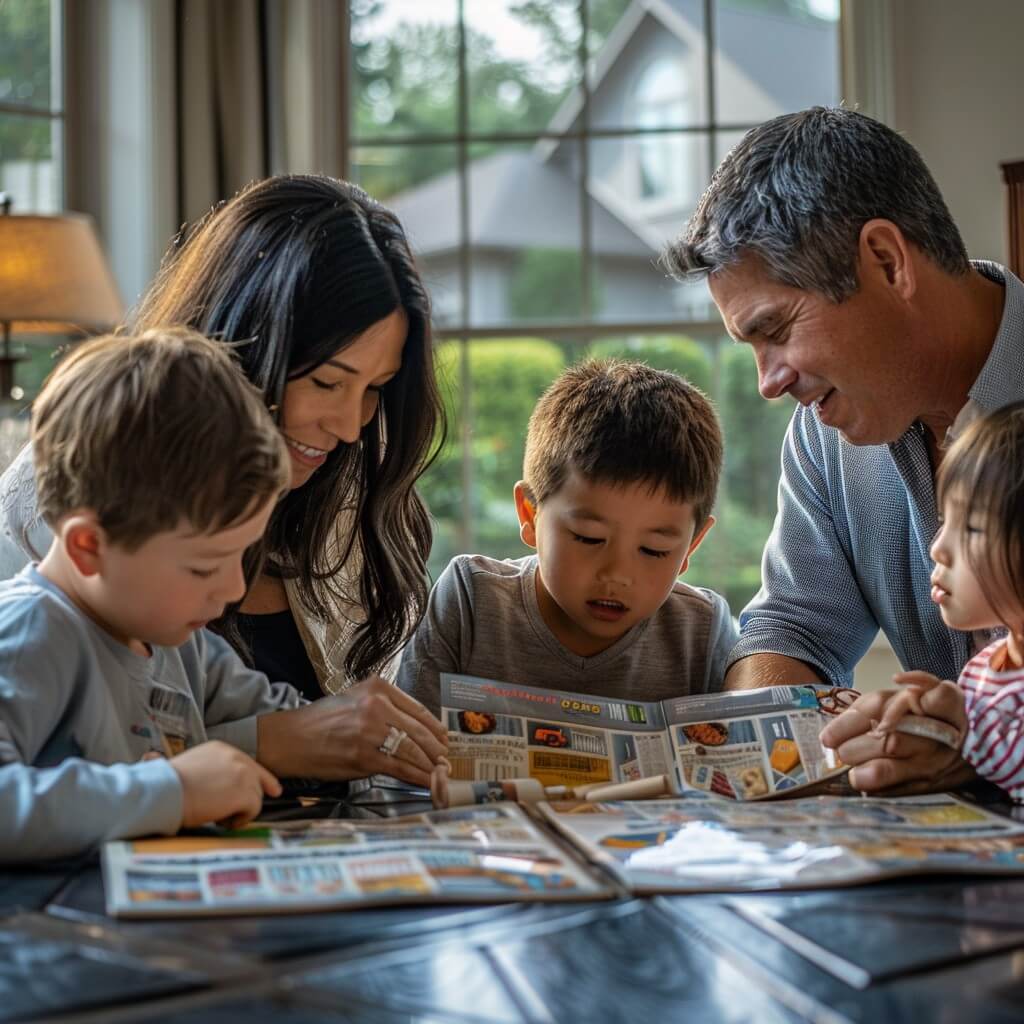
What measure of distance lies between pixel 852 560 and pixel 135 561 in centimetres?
114

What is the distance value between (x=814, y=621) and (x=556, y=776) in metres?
0.68

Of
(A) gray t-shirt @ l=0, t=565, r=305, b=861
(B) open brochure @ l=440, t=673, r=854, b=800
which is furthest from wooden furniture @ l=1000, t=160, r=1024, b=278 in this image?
(A) gray t-shirt @ l=0, t=565, r=305, b=861

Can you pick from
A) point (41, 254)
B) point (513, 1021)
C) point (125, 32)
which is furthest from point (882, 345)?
point (125, 32)

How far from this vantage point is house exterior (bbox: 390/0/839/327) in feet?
13.0

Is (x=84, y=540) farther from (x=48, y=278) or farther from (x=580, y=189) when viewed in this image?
(x=580, y=189)

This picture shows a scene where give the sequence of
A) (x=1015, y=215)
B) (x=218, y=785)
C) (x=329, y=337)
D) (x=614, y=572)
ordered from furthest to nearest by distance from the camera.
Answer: (x=1015, y=215) → (x=614, y=572) → (x=329, y=337) → (x=218, y=785)

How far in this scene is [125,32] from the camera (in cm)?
398

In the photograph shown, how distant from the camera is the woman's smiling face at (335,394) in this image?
1512mm

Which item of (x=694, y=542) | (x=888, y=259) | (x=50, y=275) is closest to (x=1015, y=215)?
(x=888, y=259)

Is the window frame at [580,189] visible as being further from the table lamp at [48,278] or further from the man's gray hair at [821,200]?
the man's gray hair at [821,200]

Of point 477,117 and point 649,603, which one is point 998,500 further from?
point 477,117

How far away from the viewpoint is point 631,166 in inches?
158

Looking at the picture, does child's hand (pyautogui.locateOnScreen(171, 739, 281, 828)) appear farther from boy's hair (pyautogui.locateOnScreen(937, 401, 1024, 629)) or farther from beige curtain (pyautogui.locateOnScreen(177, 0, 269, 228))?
beige curtain (pyautogui.locateOnScreen(177, 0, 269, 228))

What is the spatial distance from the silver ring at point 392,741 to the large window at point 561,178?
9.02 feet
